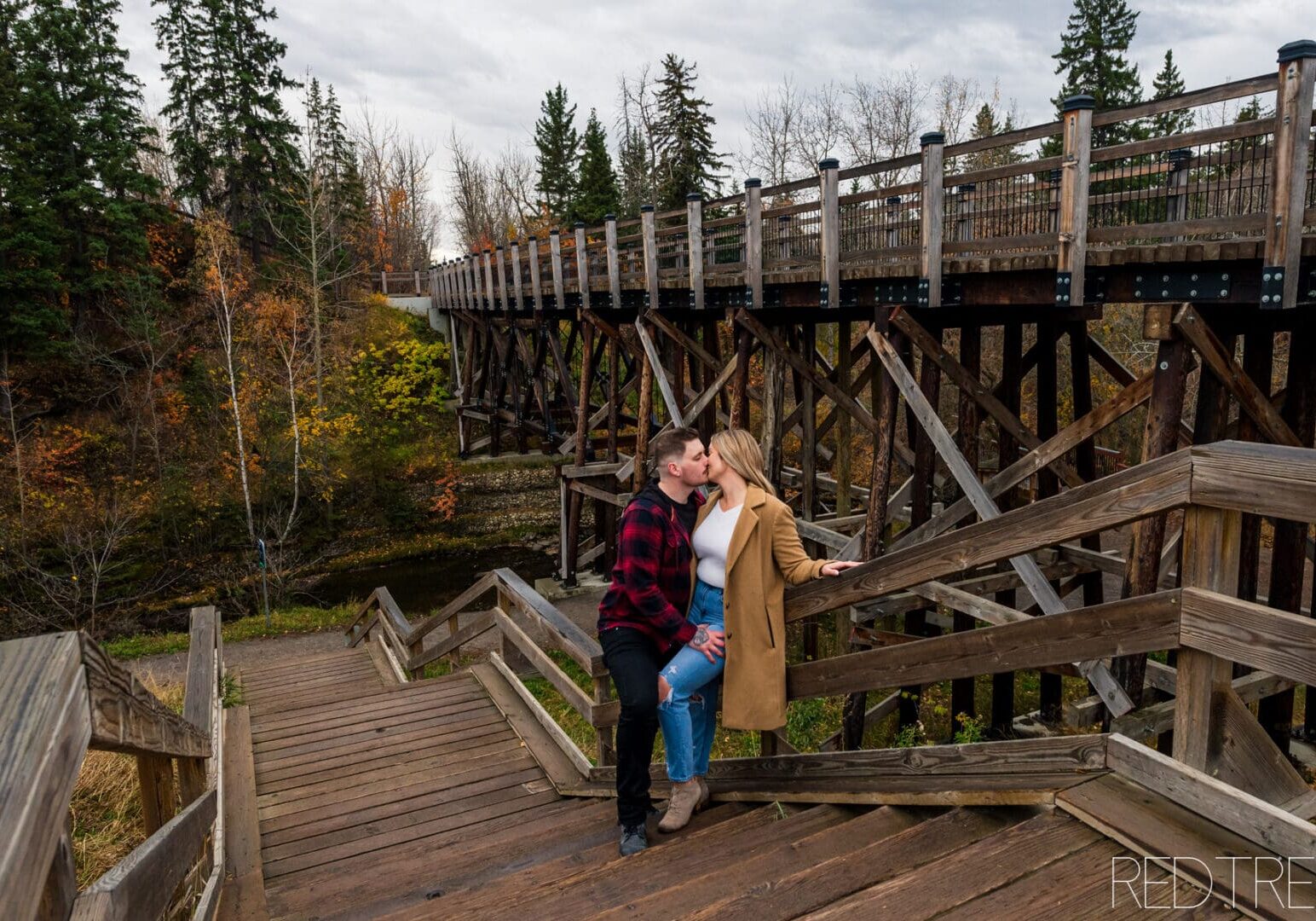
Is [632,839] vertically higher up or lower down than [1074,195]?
lower down

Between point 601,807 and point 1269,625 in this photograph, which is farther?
point 601,807

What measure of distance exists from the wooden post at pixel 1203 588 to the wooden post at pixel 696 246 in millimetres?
7897

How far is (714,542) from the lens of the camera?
10.1 feet

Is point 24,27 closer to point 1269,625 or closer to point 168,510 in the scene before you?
point 168,510

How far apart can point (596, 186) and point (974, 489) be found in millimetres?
30630

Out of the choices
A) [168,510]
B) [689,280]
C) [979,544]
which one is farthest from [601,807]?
[168,510]

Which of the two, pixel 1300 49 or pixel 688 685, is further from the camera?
pixel 1300 49

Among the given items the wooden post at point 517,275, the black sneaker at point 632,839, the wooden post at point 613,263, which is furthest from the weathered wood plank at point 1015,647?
the wooden post at point 517,275

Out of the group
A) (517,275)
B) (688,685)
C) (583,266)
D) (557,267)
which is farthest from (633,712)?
(517,275)

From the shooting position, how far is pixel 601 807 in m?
3.79

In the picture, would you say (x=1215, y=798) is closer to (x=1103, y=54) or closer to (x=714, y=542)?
(x=714, y=542)

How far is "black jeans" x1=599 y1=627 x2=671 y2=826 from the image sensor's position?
3.12 meters

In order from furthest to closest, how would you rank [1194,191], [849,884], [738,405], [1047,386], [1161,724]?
[738,405]
[1047,386]
[1161,724]
[1194,191]
[849,884]

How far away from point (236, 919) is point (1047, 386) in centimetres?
693
